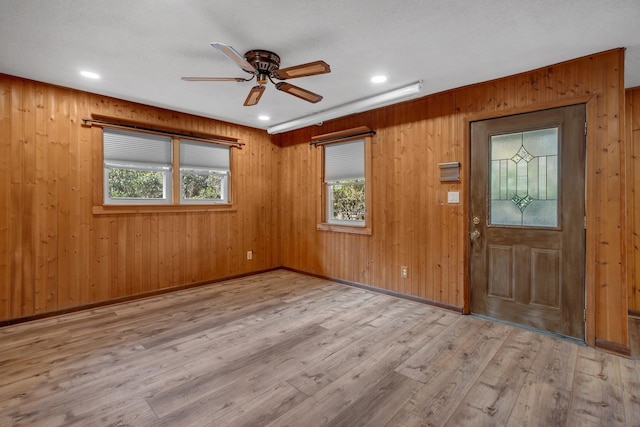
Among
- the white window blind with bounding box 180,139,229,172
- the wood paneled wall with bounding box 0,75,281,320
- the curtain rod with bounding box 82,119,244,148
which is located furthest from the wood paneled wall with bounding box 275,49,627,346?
the wood paneled wall with bounding box 0,75,281,320

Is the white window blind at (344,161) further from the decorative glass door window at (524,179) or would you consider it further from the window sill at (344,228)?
the decorative glass door window at (524,179)

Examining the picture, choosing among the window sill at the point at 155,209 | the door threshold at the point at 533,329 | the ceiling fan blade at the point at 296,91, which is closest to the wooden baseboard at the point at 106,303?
the window sill at the point at 155,209

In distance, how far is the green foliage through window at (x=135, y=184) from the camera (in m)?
4.07

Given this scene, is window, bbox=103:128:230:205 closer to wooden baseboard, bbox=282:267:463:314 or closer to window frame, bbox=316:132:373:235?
window frame, bbox=316:132:373:235

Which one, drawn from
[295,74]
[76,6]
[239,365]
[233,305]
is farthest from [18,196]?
[295,74]

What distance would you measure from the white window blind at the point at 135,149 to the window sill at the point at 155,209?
56cm

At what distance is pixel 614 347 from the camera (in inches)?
105

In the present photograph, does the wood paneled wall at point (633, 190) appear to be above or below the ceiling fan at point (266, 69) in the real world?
below

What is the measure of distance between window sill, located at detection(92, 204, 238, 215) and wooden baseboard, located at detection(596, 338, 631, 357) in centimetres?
493

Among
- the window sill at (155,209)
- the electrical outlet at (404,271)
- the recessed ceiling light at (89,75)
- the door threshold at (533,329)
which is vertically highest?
the recessed ceiling light at (89,75)

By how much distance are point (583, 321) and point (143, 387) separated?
384 centimetres

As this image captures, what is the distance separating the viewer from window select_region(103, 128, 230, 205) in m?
4.05

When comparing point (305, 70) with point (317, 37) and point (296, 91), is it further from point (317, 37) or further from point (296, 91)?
point (296, 91)

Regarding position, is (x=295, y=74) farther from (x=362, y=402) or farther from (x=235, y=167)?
(x=235, y=167)
